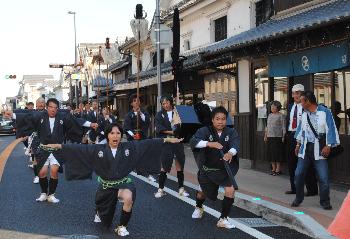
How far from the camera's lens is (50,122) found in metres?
8.79

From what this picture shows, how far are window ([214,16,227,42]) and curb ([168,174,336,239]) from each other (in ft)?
34.1

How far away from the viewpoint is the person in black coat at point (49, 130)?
8.53 metres

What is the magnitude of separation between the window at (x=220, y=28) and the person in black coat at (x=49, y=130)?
971cm

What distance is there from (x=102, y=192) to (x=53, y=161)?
246 cm

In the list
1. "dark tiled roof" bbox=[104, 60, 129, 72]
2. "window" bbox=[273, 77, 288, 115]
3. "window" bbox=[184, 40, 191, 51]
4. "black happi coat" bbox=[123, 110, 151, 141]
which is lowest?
"black happi coat" bbox=[123, 110, 151, 141]

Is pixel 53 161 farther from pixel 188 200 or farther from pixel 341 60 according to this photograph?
pixel 341 60

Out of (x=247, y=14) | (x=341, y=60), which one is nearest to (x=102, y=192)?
(x=341, y=60)

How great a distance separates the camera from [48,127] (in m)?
8.74

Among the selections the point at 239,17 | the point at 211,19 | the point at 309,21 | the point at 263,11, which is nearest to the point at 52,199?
the point at 309,21

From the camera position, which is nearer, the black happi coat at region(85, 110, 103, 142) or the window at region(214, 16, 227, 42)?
the black happi coat at region(85, 110, 103, 142)

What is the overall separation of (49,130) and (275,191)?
406cm

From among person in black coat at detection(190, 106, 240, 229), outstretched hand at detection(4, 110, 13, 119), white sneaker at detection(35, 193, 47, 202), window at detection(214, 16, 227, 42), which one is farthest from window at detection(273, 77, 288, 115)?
window at detection(214, 16, 227, 42)

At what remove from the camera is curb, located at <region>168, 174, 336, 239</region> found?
594cm

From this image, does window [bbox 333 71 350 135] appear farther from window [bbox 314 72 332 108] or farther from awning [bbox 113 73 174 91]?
awning [bbox 113 73 174 91]
